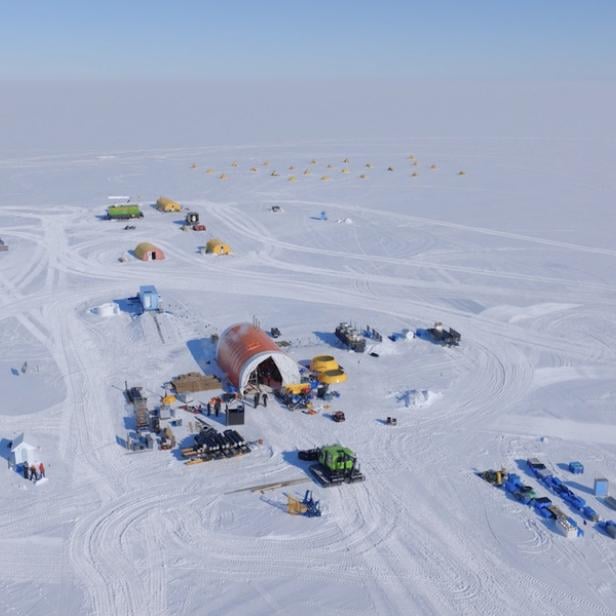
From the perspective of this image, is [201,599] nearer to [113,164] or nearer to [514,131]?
[113,164]

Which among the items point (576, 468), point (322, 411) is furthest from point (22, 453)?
point (576, 468)

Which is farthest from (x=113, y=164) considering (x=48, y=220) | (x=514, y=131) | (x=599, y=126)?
(x=599, y=126)

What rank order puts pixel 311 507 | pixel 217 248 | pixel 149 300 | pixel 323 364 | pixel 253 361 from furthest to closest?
pixel 217 248
pixel 149 300
pixel 323 364
pixel 253 361
pixel 311 507

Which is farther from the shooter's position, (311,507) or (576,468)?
(576,468)

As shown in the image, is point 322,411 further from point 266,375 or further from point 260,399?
point 266,375

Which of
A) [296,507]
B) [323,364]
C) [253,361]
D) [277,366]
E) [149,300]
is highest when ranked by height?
[253,361]

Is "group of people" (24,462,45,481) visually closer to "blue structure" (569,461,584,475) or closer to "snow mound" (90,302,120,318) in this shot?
"snow mound" (90,302,120,318)
